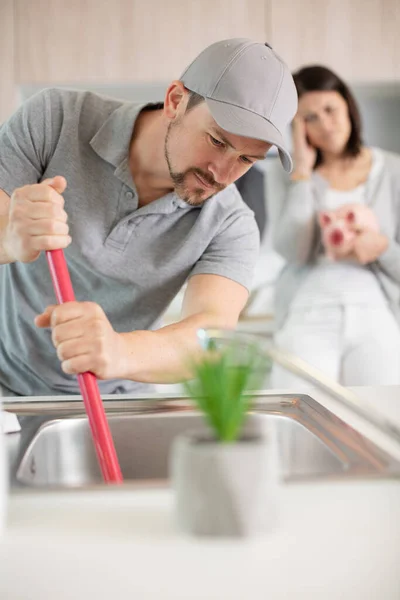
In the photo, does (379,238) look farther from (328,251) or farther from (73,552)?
(73,552)

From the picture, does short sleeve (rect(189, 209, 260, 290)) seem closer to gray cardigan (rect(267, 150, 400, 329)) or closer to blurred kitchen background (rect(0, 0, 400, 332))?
gray cardigan (rect(267, 150, 400, 329))

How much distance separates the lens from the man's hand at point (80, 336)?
93 cm

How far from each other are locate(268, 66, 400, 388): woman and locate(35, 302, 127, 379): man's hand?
137 cm

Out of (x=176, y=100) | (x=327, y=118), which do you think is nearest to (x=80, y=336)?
(x=176, y=100)

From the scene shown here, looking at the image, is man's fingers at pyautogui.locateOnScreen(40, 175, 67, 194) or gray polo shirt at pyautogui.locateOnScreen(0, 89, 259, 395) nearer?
man's fingers at pyautogui.locateOnScreen(40, 175, 67, 194)

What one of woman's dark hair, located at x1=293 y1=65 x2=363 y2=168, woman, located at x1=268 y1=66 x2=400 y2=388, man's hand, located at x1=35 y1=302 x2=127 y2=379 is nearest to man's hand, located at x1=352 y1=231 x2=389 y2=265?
woman, located at x1=268 y1=66 x2=400 y2=388

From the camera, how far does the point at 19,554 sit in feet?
1.94

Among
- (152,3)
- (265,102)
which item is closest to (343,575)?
(265,102)

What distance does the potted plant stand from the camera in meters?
0.57

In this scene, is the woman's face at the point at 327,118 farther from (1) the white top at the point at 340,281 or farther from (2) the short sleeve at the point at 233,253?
(2) the short sleeve at the point at 233,253

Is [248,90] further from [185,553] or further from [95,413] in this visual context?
[185,553]

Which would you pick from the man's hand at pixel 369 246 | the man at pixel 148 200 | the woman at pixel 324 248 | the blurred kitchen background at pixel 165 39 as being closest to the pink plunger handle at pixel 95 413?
the man at pixel 148 200

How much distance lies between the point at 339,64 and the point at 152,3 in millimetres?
785

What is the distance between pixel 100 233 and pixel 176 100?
0.81 ft
